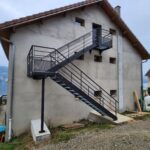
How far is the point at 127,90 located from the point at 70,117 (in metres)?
6.12

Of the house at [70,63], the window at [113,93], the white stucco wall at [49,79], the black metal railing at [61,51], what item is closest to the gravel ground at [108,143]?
the house at [70,63]

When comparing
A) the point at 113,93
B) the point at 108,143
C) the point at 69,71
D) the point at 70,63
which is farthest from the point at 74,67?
the point at 108,143

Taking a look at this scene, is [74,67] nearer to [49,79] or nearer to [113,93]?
[49,79]

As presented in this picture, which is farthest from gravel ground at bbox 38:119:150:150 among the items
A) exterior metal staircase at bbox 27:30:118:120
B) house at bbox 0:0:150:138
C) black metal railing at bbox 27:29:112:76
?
black metal railing at bbox 27:29:112:76

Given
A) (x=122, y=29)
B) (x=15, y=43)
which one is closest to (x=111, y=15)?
(x=122, y=29)

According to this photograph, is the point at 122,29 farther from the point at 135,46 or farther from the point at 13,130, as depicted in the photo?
the point at 13,130

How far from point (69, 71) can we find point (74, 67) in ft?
1.99

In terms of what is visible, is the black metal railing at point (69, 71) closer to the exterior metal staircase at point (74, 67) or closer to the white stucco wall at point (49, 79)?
the exterior metal staircase at point (74, 67)

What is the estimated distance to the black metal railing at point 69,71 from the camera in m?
8.79

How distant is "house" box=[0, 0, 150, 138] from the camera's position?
894cm

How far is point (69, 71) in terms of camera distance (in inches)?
421

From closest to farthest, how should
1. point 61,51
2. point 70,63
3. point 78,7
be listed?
point 61,51 < point 70,63 < point 78,7

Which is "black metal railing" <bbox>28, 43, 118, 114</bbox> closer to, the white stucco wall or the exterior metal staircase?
the exterior metal staircase

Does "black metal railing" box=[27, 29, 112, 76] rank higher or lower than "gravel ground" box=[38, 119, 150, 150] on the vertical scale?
higher
